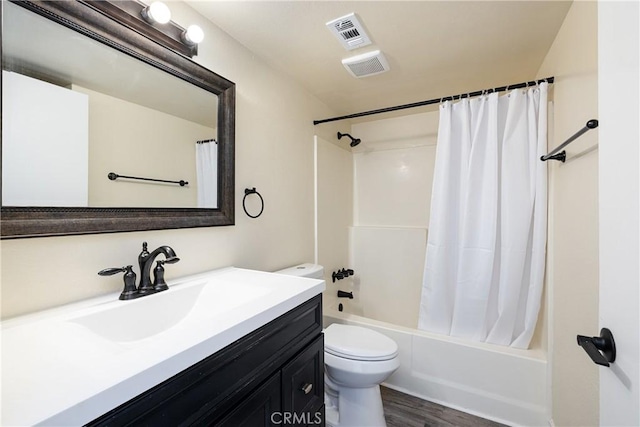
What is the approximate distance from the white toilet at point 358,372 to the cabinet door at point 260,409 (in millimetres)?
657

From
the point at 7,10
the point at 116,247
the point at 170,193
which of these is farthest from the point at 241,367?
the point at 7,10

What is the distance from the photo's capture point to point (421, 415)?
1.66 meters

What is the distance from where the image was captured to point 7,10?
2.51ft

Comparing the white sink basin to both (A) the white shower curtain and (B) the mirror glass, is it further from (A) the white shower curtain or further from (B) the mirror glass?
(A) the white shower curtain

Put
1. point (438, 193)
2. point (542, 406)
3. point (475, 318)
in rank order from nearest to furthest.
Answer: point (542, 406), point (475, 318), point (438, 193)

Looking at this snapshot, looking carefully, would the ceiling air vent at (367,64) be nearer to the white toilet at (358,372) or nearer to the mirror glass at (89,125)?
the mirror glass at (89,125)

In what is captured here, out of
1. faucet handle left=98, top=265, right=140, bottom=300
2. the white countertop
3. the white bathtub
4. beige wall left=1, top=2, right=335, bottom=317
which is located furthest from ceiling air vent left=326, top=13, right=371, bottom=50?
the white bathtub

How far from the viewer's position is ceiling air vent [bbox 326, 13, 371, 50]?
1.34m

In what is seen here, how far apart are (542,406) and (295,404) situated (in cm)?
151

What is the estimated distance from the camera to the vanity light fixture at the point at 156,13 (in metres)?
1.05

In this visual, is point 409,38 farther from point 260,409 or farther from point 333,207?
point 260,409

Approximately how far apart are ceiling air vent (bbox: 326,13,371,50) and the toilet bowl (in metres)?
1.70

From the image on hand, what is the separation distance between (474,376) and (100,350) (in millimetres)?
1937

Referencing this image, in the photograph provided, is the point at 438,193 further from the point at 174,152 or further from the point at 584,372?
the point at 174,152
